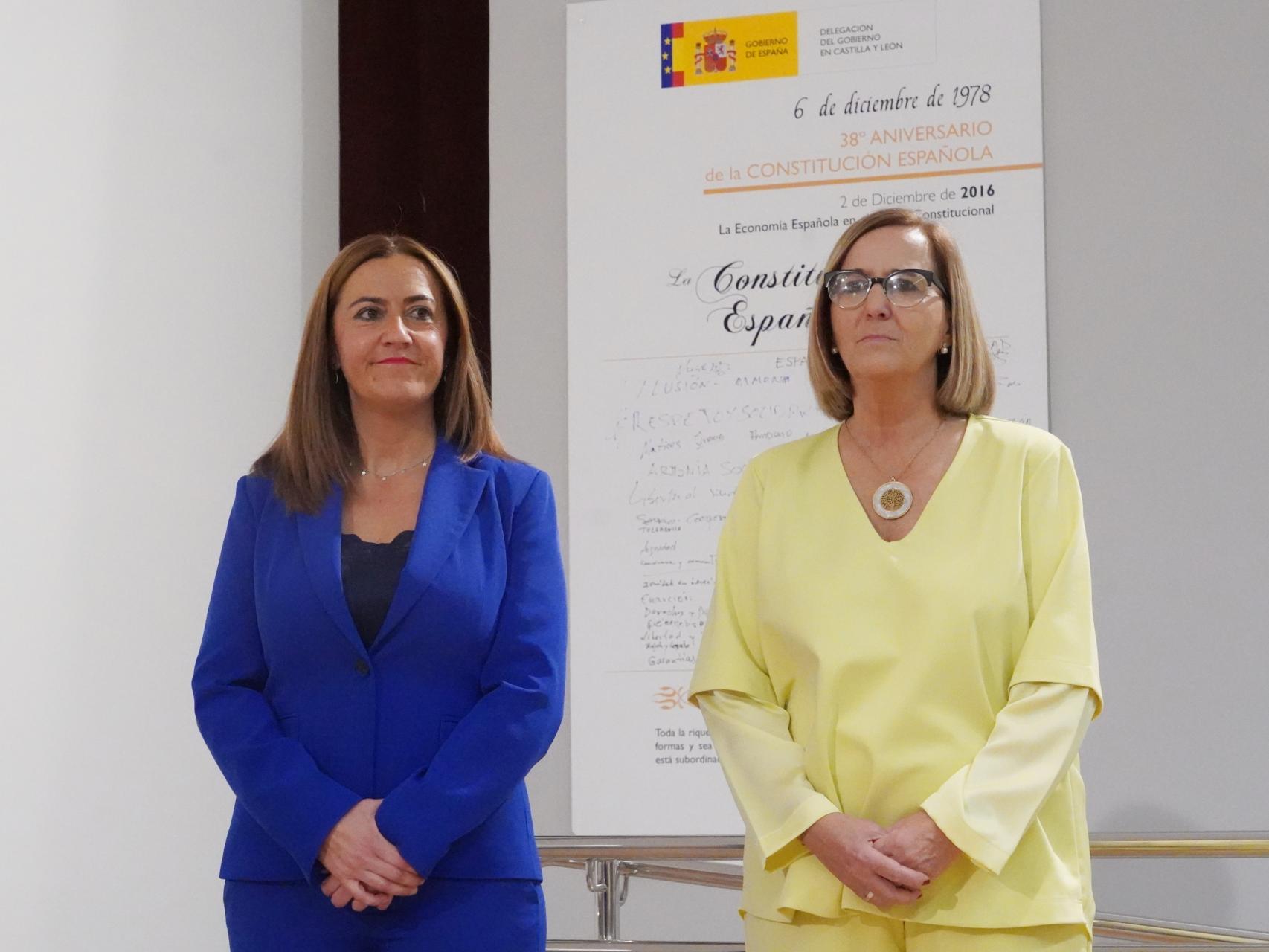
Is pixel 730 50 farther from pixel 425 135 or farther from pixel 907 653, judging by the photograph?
pixel 907 653

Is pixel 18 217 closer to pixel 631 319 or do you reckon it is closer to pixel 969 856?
pixel 631 319

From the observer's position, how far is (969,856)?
1749mm

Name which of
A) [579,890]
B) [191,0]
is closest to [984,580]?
[579,890]

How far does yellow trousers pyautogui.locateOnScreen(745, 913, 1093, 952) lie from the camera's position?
69.7 inches

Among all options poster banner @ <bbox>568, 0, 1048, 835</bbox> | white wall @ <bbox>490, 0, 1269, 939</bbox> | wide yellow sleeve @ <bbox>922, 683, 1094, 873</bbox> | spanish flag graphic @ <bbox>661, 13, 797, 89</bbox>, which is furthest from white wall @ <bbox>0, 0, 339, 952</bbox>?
wide yellow sleeve @ <bbox>922, 683, 1094, 873</bbox>

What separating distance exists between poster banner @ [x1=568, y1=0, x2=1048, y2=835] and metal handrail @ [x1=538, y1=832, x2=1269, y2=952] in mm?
1284

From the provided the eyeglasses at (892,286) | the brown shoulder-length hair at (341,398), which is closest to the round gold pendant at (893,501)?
the eyeglasses at (892,286)

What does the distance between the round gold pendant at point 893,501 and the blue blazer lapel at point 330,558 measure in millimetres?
731

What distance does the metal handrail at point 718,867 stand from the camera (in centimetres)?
212

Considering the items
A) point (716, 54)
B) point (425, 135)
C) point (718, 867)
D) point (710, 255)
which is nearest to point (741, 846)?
point (718, 867)

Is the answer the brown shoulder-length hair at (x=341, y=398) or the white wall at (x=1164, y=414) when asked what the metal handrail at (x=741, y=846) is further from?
the white wall at (x=1164, y=414)

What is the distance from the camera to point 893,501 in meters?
2.01

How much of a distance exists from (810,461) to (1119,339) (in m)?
2.24

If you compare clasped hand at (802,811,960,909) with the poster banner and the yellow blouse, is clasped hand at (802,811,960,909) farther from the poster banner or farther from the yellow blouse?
the poster banner
